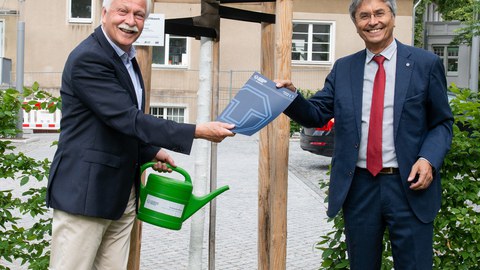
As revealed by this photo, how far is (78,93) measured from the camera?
3.59 metres

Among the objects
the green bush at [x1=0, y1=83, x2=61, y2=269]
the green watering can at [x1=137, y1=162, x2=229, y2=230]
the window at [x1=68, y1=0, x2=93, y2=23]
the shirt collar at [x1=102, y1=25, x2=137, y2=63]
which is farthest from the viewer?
the window at [x1=68, y1=0, x2=93, y2=23]

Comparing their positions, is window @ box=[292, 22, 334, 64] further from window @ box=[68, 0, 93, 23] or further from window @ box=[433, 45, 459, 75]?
window @ box=[433, 45, 459, 75]

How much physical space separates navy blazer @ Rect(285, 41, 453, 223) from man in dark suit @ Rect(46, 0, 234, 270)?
2.03 ft

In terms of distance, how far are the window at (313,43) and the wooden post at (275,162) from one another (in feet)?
77.2

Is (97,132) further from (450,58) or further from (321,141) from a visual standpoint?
(450,58)

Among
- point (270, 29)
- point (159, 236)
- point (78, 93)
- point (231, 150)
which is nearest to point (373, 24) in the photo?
point (270, 29)

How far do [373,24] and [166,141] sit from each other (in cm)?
114

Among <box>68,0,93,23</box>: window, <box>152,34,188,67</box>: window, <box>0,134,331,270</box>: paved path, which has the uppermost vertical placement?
<box>68,0,93,23</box>: window

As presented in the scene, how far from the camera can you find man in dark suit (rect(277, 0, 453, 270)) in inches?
152

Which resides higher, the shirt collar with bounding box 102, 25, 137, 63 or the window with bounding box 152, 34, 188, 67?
the window with bounding box 152, 34, 188, 67

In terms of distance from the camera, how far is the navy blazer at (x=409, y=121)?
3863 mm

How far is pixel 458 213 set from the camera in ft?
16.6

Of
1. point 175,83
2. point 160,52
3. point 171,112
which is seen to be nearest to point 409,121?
point 175,83

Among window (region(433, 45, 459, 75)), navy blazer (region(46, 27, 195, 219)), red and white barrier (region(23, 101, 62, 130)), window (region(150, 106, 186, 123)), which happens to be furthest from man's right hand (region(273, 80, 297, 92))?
window (region(433, 45, 459, 75))
